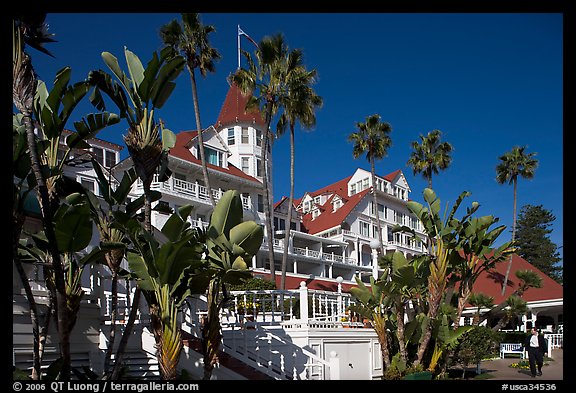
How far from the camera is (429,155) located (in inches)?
1662

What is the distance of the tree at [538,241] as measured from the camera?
217 ft

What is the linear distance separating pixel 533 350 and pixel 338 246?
1227 inches

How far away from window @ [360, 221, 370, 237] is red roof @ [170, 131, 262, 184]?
13615 millimetres

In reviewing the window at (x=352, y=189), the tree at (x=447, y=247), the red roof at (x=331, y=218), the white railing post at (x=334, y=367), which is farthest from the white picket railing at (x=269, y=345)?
the window at (x=352, y=189)

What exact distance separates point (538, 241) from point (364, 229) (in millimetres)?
30597

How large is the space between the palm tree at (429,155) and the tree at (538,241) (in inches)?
1069

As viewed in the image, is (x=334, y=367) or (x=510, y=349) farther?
(x=510, y=349)

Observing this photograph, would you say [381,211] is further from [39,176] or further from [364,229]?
[39,176]

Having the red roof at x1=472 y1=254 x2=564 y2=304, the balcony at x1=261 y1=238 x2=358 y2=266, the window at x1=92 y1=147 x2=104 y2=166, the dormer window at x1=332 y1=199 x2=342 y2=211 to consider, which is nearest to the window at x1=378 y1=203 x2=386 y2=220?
the dormer window at x1=332 y1=199 x2=342 y2=211

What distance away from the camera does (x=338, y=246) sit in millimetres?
46812

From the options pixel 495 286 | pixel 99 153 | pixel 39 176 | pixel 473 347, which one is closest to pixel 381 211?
pixel 495 286

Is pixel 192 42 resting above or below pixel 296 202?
above
